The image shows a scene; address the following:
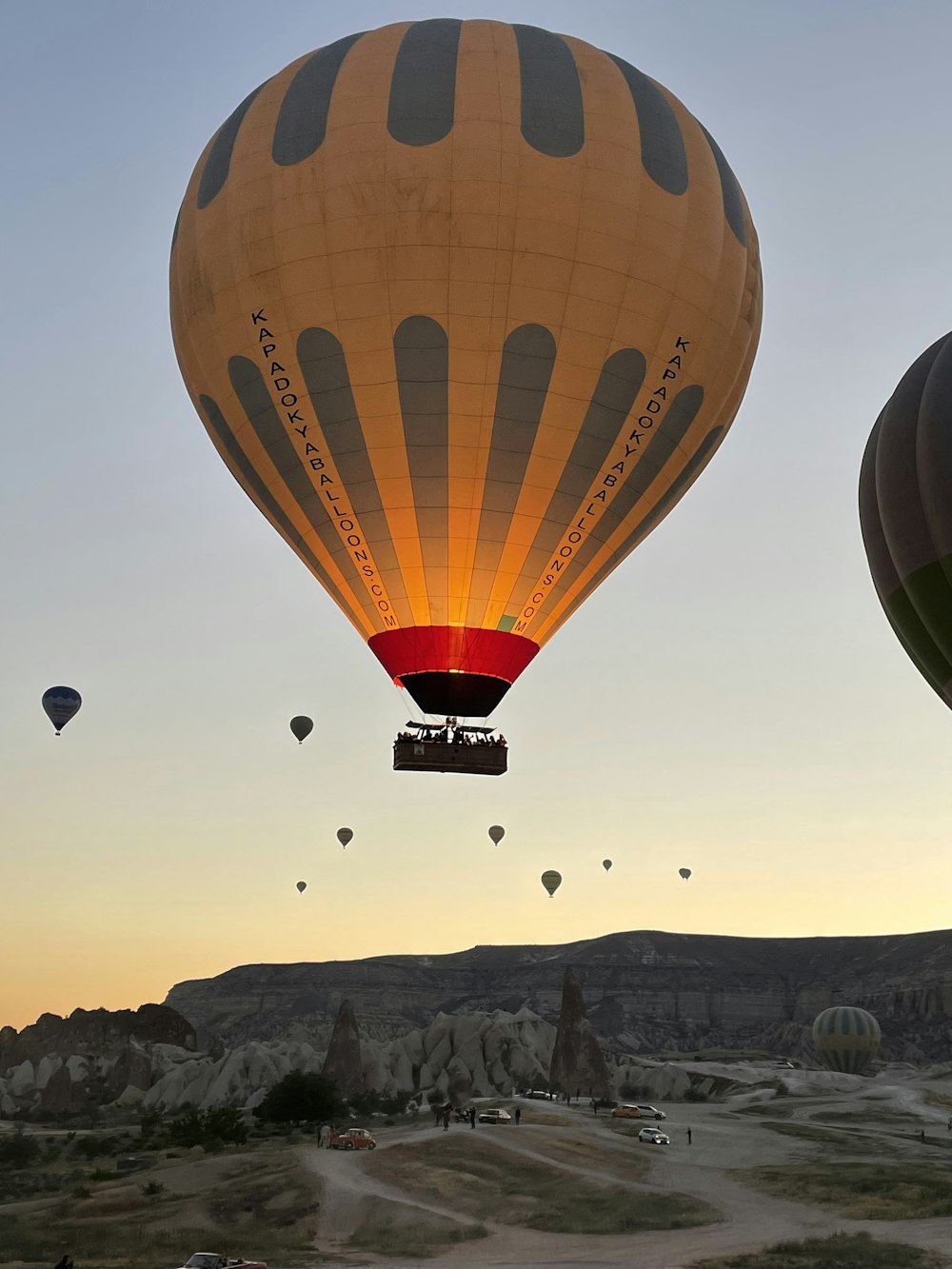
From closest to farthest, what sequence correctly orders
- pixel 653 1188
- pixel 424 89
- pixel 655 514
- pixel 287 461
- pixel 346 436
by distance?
pixel 424 89 → pixel 346 436 → pixel 287 461 → pixel 655 514 → pixel 653 1188

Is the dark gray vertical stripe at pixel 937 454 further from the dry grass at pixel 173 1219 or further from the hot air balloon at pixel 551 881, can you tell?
the hot air balloon at pixel 551 881

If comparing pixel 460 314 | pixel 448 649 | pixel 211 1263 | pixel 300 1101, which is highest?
pixel 460 314

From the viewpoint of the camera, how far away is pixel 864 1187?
105ft

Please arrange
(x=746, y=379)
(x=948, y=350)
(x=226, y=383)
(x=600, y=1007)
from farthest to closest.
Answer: (x=600, y=1007), (x=746, y=379), (x=226, y=383), (x=948, y=350)

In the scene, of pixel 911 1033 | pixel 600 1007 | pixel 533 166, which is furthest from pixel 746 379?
pixel 600 1007

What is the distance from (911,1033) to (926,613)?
417ft

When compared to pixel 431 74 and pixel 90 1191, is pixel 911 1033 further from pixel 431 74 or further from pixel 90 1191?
pixel 431 74

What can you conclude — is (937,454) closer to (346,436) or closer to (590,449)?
(590,449)

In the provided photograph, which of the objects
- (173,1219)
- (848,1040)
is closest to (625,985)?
(848,1040)

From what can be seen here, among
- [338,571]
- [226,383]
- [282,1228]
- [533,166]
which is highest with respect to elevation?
[533,166]

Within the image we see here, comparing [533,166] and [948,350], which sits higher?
[533,166]

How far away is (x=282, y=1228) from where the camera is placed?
2811 cm

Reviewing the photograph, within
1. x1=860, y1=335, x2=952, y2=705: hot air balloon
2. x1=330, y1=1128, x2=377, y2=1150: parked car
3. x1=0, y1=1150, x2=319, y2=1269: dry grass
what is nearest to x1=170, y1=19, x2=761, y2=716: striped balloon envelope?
x1=860, y1=335, x2=952, y2=705: hot air balloon

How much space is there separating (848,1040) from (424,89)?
86435 millimetres
